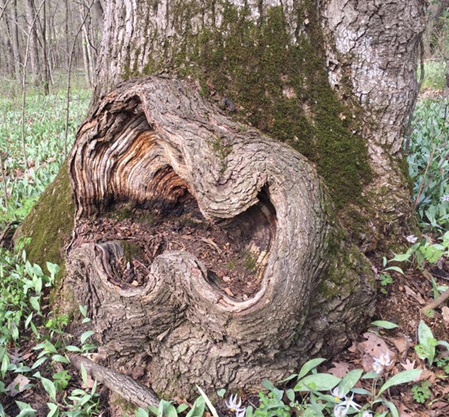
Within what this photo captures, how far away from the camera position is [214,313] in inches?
74.6

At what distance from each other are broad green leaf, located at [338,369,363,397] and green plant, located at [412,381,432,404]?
0.31 metres

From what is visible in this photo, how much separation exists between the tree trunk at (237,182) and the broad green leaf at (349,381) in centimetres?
21

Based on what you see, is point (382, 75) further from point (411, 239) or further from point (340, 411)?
point (340, 411)

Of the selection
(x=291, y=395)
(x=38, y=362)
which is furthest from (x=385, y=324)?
(x=38, y=362)

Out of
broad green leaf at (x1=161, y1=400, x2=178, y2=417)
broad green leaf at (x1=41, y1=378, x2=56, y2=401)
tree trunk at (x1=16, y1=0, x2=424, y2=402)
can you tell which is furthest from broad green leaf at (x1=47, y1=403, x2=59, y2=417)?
broad green leaf at (x1=161, y1=400, x2=178, y2=417)

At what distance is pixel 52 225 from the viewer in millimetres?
3105

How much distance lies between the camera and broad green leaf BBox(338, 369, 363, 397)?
2.03 metres

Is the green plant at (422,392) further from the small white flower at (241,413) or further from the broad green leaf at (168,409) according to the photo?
the broad green leaf at (168,409)

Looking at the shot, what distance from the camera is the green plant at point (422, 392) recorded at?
2.03 m

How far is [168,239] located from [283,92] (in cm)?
118

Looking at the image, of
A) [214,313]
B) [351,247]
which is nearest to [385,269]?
[351,247]

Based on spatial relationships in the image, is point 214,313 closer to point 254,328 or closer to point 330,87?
point 254,328

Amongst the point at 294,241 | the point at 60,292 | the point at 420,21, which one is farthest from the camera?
the point at 60,292

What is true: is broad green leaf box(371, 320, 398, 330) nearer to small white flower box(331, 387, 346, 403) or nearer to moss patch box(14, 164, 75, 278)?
small white flower box(331, 387, 346, 403)
